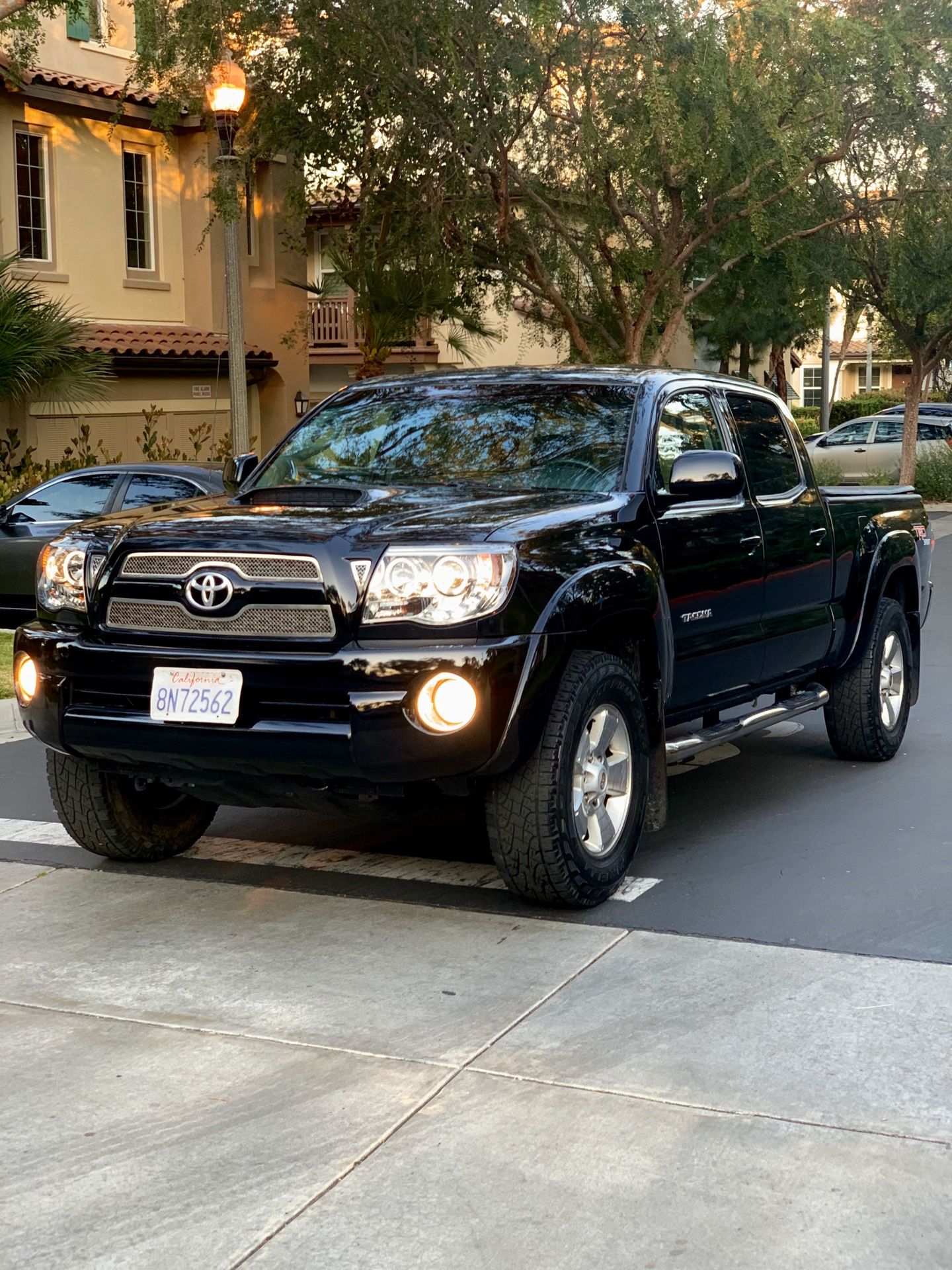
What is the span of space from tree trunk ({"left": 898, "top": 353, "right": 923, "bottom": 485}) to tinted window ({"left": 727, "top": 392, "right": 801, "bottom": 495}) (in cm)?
2246

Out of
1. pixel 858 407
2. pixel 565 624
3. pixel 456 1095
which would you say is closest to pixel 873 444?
pixel 858 407

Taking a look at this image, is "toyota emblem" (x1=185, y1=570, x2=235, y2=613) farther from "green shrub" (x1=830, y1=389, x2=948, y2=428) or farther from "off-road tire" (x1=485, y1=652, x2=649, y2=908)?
"green shrub" (x1=830, y1=389, x2=948, y2=428)

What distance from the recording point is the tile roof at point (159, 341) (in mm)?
23734

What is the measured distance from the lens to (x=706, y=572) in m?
6.89

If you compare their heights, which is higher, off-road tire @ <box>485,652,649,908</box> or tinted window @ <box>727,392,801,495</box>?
tinted window @ <box>727,392,801,495</box>

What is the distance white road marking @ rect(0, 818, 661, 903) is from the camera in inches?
252

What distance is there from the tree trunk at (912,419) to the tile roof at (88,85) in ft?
44.3

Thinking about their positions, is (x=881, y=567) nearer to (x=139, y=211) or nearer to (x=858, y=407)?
(x=139, y=211)

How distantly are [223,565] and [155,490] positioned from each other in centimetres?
854

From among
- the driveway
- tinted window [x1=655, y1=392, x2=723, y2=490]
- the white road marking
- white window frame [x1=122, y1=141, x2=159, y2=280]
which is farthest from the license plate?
white window frame [x1=122, y1=141, x2=159, y2=280]

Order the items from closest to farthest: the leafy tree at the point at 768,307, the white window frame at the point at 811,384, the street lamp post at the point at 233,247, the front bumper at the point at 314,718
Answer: the front bumper at the point at 314,718
the street lamp post at the point at 233,247
the leafy tree at the point at 768,307
the white window frame at the point at 811,384

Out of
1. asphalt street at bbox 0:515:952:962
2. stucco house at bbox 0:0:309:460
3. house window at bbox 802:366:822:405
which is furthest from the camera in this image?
house window at bbox 802:366:822:405

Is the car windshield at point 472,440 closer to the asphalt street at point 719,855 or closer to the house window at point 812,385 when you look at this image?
the asphalt street at point 719,855

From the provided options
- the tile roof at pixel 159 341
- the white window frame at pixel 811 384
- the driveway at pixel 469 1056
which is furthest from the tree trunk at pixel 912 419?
the white window frame at pixel 811 384
